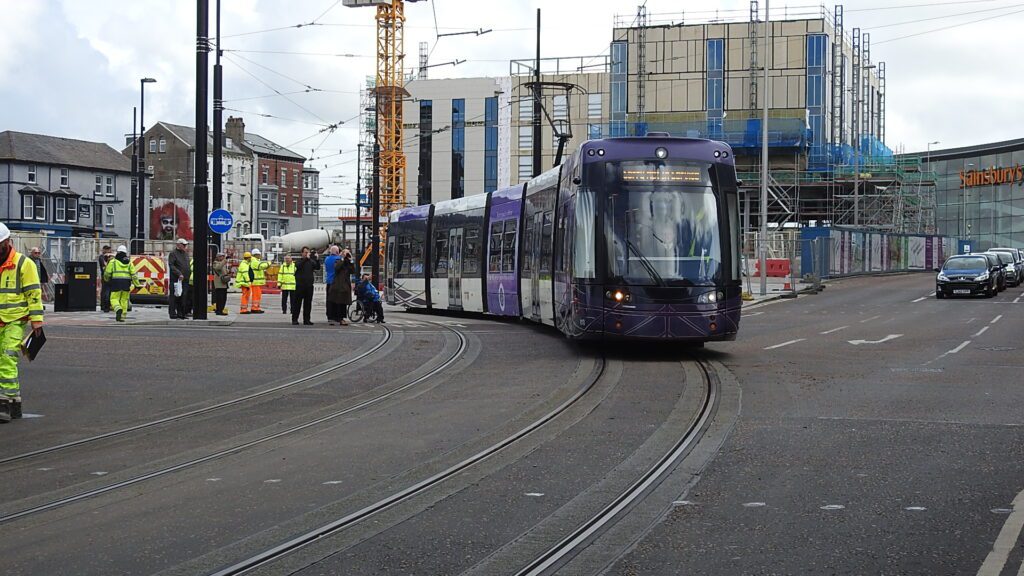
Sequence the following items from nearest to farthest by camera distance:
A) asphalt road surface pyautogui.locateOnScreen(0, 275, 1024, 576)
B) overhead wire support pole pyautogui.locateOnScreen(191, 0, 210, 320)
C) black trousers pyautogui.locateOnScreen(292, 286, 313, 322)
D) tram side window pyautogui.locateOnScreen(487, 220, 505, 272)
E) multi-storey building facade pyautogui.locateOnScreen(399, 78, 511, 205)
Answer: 1. asphalt road surface pyautogui.locateOnScreen(0, 275, 1024, 576)
2. overhead wire support pole pyautogui.locateOnScreen(191, 0, 210, 320)
3. black trousers pyautogui.locateOnScreen(292, 286, 313, 322)
4. tram side window pyautogui.locateOnScreen(487, 220, 505, 272)
5. multi-storey building facade pyautogui.locateOnScreen(399, 78, 511, 205)

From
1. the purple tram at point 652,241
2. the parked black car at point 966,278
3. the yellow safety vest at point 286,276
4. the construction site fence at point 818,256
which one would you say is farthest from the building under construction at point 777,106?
the purple tram at point 652,241

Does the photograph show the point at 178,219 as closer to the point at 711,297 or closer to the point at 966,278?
the point at 966,278

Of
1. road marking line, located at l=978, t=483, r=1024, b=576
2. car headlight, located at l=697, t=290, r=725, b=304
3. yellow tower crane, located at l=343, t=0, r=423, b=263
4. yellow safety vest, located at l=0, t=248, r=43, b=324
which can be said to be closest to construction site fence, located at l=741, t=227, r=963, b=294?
yellow tower crane, located at l=343, t=0, r=423, b=263

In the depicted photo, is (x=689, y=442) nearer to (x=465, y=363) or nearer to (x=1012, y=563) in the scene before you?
(x=1012, y=563)

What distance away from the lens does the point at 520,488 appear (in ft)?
25.5

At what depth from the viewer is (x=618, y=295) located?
1655 centimetres

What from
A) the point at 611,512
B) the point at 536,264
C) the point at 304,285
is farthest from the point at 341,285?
the point at 611,512

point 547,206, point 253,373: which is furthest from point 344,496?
point 547,206

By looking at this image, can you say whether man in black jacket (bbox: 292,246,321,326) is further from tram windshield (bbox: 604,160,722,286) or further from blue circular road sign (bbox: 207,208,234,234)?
tram windshield (bbox: 604,160,722,286)

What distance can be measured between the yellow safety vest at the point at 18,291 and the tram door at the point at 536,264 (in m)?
11.1

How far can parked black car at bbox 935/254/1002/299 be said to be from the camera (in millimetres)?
39156

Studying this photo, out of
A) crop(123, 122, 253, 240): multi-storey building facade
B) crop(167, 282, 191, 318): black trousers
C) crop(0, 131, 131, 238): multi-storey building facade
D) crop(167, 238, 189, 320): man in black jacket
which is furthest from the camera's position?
crop(123, 122, 253, 240): multi-storey building facade

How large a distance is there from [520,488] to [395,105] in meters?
59.7

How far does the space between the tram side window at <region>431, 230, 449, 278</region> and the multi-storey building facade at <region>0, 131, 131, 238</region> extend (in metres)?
51.6
